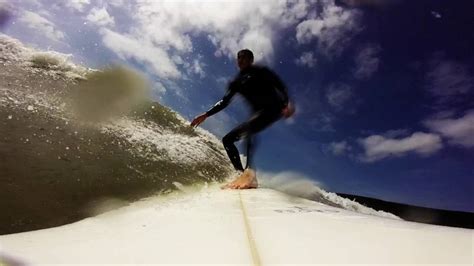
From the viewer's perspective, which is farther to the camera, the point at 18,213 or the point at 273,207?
the point at 273,207

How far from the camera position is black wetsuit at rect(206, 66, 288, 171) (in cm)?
570

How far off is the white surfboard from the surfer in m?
1.66

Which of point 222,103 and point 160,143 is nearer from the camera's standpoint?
point 222,103

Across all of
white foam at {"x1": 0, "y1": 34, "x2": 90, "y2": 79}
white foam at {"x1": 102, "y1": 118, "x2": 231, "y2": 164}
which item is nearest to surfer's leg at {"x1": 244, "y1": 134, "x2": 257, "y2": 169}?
white foam at {"x1": 102, "y1": 118, "x2": 231, "y2": 164}

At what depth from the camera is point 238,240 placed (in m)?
2.99

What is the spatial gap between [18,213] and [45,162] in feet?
3.94

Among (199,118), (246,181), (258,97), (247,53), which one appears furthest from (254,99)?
(246,181)

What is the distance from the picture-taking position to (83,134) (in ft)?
20.7

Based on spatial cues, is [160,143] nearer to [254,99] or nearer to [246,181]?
[246,181]

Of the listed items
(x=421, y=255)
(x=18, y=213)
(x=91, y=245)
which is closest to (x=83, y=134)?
(x=18, y=213)

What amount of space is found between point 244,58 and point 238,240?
323 centimetres

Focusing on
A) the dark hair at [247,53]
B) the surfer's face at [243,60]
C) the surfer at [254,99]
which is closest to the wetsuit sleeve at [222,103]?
the surfer at [254,99]

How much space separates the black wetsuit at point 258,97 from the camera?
18.7ft

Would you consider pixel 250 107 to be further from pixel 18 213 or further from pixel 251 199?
pixel 18 213
